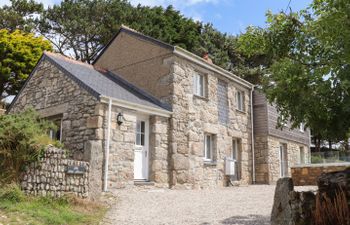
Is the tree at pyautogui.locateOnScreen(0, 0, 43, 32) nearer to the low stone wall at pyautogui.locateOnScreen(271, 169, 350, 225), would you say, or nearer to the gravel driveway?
the gravel driveway

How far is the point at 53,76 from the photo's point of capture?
43.6 feet

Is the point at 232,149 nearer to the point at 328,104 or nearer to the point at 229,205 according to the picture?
the point at 229,205

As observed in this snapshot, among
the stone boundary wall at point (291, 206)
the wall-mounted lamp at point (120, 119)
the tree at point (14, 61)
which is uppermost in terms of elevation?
the tree at point (14, 61)

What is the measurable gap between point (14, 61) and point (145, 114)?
514 inches

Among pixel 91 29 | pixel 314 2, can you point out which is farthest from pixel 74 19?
pixel 314 2

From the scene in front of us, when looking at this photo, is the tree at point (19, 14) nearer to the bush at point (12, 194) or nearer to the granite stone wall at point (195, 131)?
the granite stone wall at point (195, 131)

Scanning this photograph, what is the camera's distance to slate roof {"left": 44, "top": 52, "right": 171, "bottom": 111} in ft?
39.4

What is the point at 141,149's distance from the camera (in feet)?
41.1

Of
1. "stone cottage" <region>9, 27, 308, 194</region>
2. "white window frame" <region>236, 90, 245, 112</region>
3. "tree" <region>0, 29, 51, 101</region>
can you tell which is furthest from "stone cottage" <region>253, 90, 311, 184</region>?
"tree" <region>0, 29, 51, 101</region>

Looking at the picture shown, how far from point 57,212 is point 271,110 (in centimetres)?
1375

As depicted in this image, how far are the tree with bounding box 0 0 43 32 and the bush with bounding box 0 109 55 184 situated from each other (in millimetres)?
19152

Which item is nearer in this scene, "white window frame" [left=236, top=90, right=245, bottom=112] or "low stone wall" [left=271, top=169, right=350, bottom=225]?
"low stone wall" [left=271, top=169, right=350, bottom=225]

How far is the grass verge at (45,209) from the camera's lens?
6773mm

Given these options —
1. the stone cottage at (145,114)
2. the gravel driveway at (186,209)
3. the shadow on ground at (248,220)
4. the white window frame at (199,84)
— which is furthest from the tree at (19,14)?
the shadow on ground at (248,220)
